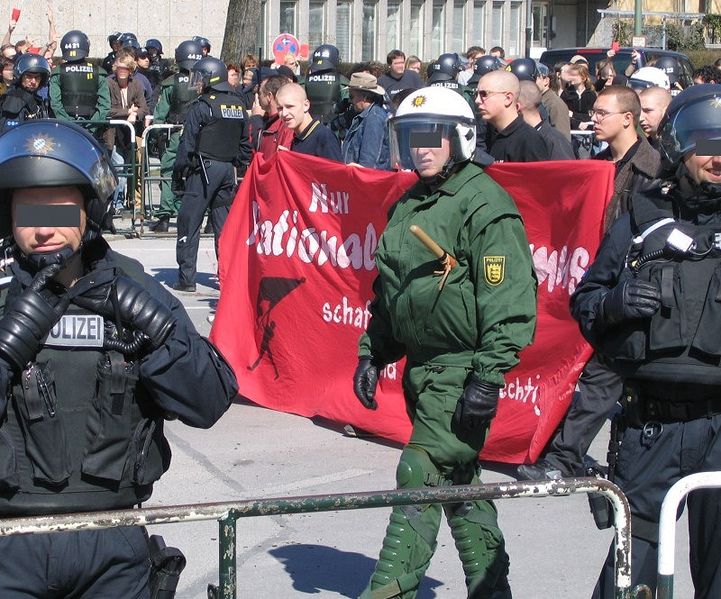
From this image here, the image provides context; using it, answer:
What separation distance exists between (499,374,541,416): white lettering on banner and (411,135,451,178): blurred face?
2263 millimetres

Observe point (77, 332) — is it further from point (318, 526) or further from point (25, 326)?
point (318, 526)

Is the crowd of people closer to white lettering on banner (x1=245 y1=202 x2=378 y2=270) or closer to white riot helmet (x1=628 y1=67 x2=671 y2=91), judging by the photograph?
white lettering on banner (x1=245 y1=202 x2=378 y2=270)

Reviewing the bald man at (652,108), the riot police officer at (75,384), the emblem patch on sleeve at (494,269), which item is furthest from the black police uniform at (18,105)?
the riot police officer at (75,384)

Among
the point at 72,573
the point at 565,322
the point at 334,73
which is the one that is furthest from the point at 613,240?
the point at 334,73

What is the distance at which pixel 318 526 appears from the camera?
5582 mm

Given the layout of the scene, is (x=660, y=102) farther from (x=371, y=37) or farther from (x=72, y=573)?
(x=371, y=37)

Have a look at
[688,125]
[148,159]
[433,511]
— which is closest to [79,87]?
[148,159]

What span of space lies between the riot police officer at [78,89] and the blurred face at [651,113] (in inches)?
362

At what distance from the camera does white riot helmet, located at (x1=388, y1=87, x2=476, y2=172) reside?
4246mm

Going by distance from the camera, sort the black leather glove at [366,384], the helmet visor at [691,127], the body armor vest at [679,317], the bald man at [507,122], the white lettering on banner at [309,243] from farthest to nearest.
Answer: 1. the bald man at [507,122]
2. the white lettering on banner at [309,243]
3. the black leather glove at [366,384]
4. the helmet visor at [691,127]
5. the body armor vest at [679,317]

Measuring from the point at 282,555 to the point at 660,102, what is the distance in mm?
3757

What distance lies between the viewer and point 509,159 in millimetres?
7316

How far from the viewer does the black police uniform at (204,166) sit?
11.0m

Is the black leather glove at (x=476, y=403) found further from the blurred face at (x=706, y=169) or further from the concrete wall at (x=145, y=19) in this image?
the concrete wall at (x=145, y=19)
